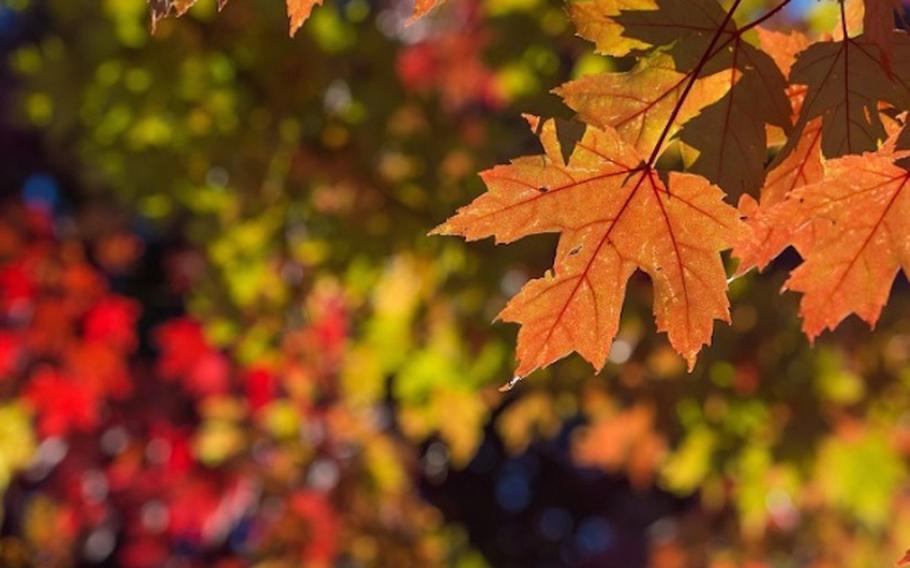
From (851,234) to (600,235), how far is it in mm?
314

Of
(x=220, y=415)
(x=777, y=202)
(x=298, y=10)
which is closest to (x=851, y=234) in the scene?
(x=777, y=202)

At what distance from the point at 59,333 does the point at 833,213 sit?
16.5 feet

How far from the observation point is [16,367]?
19.4ft

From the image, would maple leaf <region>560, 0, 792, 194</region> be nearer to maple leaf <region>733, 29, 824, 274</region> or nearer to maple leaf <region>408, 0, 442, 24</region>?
maple leaf <region>733, 29, 824, 274</region>

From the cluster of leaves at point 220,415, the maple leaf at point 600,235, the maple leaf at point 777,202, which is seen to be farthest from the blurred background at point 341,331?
the maple leaf at point 600,235

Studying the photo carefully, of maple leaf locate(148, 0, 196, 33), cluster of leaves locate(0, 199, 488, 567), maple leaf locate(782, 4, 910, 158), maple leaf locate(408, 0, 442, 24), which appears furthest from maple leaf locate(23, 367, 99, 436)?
maple leaf locate(782, 4, 910, 158)

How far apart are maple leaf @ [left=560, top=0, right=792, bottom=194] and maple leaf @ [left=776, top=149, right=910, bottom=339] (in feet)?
0.26

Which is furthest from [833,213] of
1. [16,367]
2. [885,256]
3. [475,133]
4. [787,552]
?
[787,552]

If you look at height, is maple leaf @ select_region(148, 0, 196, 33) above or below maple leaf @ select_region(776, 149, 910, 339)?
above

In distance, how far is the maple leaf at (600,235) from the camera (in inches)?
52.3

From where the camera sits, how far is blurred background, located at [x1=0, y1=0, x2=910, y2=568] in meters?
3.94

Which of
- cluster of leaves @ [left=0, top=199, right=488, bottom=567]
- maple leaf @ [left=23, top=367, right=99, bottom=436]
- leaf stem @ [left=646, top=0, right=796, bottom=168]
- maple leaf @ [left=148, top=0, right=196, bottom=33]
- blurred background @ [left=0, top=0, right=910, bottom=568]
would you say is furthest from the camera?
maple leaf @ [left=23, top=367, right=99, bottom=436]

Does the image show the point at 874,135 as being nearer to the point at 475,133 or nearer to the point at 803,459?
the point at 475,133

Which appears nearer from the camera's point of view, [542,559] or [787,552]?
[787,552]
